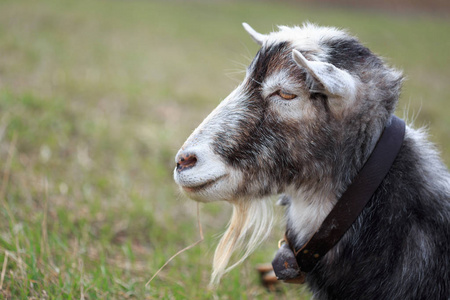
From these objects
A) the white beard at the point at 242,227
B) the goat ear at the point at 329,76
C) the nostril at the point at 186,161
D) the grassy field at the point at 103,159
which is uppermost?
the goat ear at the point at 329,76

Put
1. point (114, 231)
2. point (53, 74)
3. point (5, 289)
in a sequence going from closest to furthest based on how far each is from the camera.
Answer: point (5, 289)
point (114, 231)
point (53, 74)

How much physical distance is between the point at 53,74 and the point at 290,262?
5.56 meters

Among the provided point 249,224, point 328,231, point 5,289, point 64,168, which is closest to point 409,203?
point 328,231

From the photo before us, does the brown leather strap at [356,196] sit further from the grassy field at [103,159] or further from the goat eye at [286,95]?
the grassy field at [103,159]

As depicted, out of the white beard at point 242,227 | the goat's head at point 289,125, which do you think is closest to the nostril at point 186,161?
the goat's head at point 289,125

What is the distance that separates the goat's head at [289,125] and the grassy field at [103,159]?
436mm

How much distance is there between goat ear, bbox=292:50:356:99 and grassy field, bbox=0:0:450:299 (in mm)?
625

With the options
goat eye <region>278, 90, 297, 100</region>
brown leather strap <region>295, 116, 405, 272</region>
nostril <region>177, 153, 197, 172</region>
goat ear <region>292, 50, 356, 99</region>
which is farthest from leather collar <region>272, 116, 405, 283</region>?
nostril <region>177, 153, 197, 172</region>

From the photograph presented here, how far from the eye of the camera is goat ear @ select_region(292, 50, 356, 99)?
1.75 metres

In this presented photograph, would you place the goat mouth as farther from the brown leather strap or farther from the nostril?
the brown leather strap

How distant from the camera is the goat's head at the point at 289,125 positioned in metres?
1.93

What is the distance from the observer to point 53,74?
21.3 feet

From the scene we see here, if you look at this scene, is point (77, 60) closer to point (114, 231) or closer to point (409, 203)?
point (114, 231)

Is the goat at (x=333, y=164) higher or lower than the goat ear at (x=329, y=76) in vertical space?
lower
